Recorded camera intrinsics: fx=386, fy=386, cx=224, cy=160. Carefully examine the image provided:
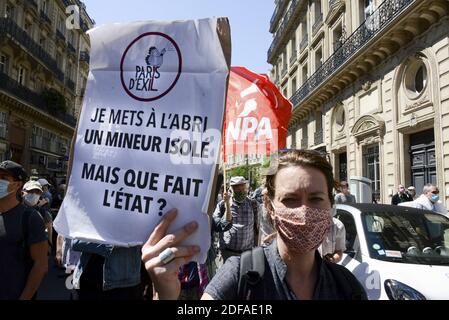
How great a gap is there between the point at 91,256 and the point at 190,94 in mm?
1630

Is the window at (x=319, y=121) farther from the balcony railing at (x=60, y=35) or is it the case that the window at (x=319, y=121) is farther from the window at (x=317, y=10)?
the balcony railing at (x=60, y=35)

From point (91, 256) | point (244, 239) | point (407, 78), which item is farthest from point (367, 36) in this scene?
point (91, 256)

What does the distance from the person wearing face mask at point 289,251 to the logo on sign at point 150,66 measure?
1.89ft

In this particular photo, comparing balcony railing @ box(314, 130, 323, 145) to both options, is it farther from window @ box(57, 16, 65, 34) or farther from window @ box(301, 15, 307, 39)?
window @ box(57, 16, 65, 34)

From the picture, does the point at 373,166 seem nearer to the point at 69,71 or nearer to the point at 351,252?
the point at 351,252

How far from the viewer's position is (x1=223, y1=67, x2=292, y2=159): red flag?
4.98 meters

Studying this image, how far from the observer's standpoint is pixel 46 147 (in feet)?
92.7

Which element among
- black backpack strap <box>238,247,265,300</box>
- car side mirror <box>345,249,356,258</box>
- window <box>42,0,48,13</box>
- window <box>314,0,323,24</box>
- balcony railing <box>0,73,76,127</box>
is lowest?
car side mirror <box>345,249,356,258</box>

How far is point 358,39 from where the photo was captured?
17.3m

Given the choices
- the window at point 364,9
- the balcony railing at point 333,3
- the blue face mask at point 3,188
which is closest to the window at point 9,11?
the balcony railing at point 333,3

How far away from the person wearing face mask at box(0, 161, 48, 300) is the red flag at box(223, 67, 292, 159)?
8.45 ft

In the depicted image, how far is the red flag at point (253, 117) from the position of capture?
4.98 m

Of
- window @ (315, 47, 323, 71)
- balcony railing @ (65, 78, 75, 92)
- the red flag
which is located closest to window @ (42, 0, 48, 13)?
balcony railing @ (65, 78, 75, 92)

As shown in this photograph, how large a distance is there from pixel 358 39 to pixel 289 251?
17561 mm
